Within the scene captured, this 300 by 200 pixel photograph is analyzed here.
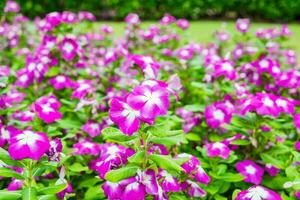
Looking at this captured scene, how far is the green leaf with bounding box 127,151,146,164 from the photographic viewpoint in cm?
165

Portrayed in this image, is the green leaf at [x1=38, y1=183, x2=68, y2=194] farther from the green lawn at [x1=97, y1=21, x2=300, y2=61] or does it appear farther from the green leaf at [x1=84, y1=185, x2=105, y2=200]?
the green lawn at [x1=97, y1=21, x2=300, y2=61]

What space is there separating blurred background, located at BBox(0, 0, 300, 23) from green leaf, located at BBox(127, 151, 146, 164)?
1026 cm

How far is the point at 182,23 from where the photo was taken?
4777mm

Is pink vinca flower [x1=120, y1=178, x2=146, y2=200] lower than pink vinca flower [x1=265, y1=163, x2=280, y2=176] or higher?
higher

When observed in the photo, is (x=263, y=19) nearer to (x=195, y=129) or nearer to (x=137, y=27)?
(x=137, y=27)

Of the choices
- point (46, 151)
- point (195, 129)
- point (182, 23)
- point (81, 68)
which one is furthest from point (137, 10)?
point (46, 151)

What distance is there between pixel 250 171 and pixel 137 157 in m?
0.90

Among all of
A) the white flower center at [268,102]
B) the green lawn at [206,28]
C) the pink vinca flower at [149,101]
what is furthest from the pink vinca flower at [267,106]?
the green lawn at [206,28]

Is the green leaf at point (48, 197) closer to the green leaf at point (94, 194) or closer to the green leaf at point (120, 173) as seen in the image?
the green leaf at point (120, 173)

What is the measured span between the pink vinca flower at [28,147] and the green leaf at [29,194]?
4.9 inches

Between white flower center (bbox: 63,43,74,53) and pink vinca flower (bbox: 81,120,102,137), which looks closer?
pink vinca flower (bbox: 81,120,102,137)

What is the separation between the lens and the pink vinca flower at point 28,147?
5.49 feet

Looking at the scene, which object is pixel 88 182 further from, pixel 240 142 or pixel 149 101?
pixel 149 101

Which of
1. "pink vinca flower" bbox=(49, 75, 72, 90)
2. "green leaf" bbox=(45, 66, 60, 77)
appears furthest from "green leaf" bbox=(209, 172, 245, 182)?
"green leaf" bbox=(45, 66, 60, 77)
